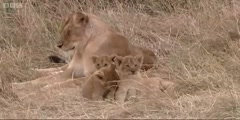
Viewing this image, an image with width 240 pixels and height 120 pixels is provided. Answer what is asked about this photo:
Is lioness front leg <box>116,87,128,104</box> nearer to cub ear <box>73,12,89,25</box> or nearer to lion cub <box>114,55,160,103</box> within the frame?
lion cub <box>114,55,160,103</box>

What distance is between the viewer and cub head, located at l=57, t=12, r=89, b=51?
5.48m

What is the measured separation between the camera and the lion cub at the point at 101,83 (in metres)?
4.65

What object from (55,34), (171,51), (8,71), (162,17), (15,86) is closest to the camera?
(15,86)

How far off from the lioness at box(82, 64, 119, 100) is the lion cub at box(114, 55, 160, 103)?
6 cm

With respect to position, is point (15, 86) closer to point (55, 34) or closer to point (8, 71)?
point (8, 71)

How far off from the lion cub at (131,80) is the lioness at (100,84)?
63 mm

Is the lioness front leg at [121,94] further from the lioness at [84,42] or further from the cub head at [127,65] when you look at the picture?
the lioness at [84,42]

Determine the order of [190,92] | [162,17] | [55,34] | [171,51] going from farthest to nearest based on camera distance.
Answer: [162,17] → [55,34] → [171,51] → [190,92]

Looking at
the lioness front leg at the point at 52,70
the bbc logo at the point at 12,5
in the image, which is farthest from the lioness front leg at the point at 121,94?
the bbc logo at the point at 12,5

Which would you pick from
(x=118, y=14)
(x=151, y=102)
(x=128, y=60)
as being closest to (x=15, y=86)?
(x=128, y=60)

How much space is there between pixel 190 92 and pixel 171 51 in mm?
1327

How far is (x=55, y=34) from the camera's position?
267 inches

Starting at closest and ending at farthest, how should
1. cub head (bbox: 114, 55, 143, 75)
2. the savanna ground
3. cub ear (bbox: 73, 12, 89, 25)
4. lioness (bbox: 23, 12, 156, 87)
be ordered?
the savanna ground → cub head (bbox: 114, 55, 143, 75) → lioness (bbox: 23, 12, 156, 87) → cub ear (bbox: 73, 12, 89, 25)

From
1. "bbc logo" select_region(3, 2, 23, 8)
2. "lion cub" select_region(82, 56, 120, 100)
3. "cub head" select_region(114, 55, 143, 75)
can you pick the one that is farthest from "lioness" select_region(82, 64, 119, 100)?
"bbc logo" select_region(3, 2, 23, 8)
